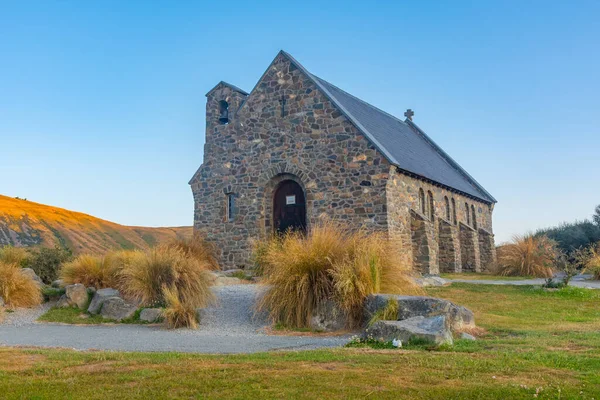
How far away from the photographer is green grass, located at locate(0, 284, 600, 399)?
4855 millimetres

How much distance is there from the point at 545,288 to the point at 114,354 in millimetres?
13084

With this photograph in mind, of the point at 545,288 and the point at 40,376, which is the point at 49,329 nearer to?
the point at 40,376

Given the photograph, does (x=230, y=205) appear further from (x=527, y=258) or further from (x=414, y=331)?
(x=414, y=331)

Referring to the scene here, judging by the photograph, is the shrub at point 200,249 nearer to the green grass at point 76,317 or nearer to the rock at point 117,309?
the green grass at point 76,317

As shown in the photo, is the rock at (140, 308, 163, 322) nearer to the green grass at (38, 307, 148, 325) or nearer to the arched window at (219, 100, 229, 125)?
the green grass at (38, 307, 148, 325)

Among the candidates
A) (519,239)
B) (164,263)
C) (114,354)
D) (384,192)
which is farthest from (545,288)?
(114,354)

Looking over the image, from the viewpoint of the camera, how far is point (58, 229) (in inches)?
1264

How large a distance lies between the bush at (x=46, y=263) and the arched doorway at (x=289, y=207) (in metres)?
7.65

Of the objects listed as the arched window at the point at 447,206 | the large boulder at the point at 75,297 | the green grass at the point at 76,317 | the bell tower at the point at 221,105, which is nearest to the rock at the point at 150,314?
the green grass at the point at 76,317

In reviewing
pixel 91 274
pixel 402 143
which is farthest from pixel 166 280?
pixel 402 143

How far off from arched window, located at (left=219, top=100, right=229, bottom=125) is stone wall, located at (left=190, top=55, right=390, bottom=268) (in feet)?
0.64

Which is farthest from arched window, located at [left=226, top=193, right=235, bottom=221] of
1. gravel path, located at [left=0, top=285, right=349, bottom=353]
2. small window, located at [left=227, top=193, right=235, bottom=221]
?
gravel path, located at [left=0, top=285, right=349, bottom=353]

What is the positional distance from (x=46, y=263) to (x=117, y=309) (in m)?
6.27

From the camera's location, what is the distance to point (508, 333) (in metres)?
9.05
